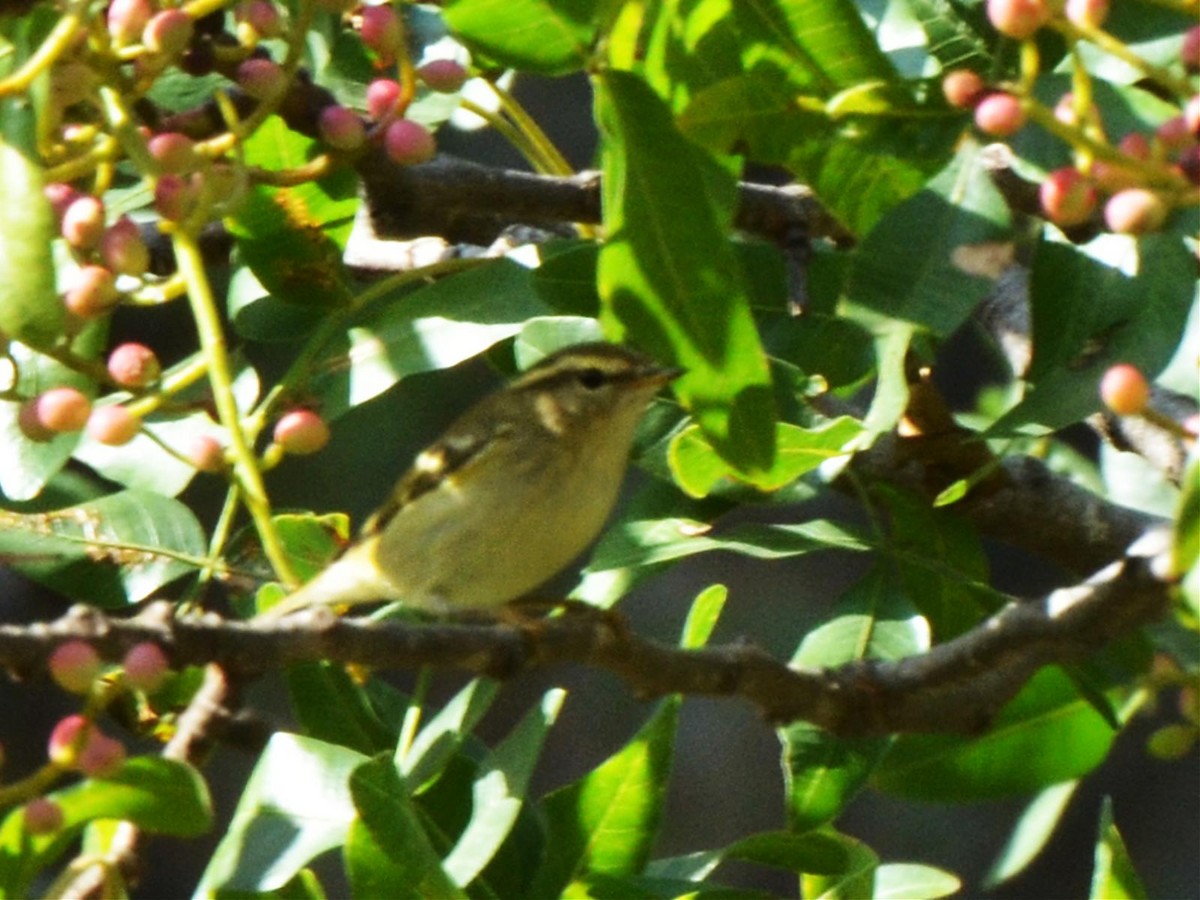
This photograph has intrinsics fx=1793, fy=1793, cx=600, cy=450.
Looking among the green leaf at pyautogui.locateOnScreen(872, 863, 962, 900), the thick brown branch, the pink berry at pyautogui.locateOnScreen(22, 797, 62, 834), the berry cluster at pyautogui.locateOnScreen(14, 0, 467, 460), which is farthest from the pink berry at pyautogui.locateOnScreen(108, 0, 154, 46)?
the green leaf at pyautogui.locateOnScreen(872, 863, 962, 900)

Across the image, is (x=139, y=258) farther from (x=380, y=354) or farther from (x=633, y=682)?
(x=633, y=682)

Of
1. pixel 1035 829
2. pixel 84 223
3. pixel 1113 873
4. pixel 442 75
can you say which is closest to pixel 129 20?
pixel 84 223

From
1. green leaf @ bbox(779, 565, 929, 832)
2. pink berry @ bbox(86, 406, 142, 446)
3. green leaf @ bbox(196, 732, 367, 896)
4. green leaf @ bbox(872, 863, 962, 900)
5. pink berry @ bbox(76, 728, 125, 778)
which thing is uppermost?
pink berry @ bbox(86, 406, 142, 446)

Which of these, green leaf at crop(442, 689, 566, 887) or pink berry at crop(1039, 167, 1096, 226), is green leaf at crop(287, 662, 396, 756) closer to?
green leaf at crop(442, 689, 566, 887)

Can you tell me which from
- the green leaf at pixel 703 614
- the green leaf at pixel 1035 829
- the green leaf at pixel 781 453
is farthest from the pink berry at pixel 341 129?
the green leaf at pixel 1035 829

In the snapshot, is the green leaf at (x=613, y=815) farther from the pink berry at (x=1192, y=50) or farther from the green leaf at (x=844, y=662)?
the pink berry at (x=1192, y=50)

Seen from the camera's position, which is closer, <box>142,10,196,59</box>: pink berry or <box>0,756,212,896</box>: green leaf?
<box>0,756,212,896</box>: green leaf

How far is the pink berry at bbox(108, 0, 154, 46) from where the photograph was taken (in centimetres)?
131

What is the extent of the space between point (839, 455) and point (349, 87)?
0.71 meters

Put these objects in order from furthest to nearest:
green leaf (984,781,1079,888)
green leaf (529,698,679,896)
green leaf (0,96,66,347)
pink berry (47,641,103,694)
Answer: green leaf (984,781,1079,888), green leaf (529,698,679,896), green leaf (0,96,66,347), pink berry (47,641,103,694)

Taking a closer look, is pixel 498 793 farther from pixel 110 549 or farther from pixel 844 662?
pixel 110 549

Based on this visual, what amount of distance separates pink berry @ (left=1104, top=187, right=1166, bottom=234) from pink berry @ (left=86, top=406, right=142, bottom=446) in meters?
0.74

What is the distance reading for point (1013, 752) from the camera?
5.52 feet

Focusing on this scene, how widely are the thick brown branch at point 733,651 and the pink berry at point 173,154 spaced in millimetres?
387
